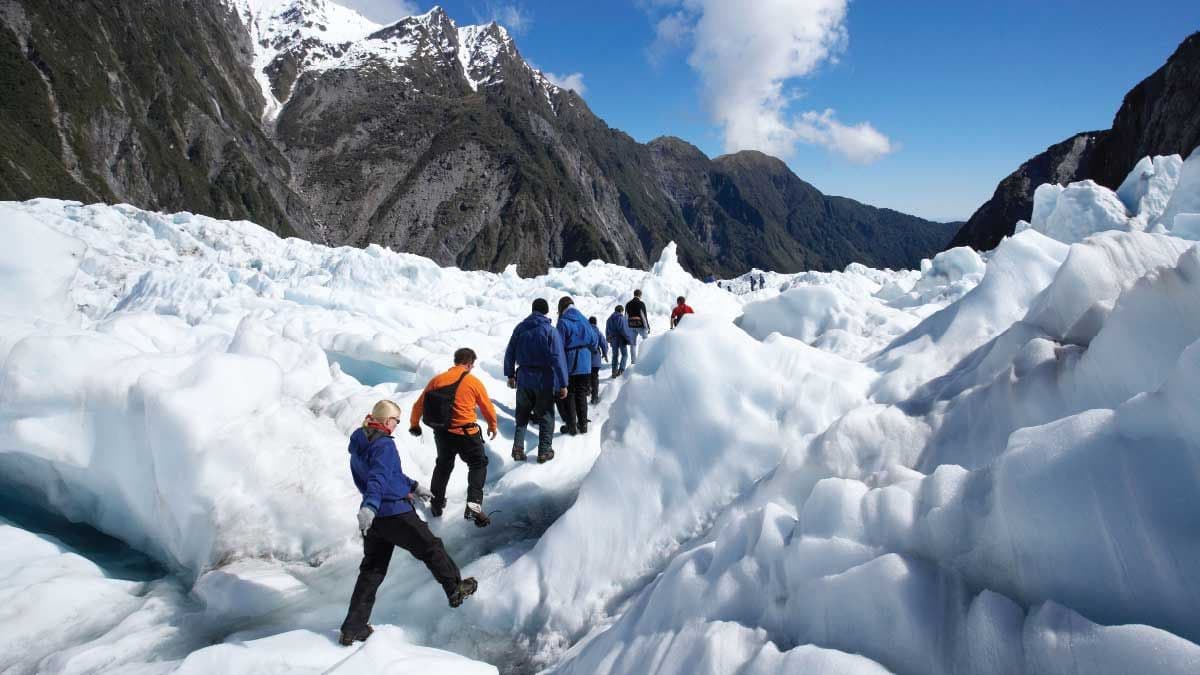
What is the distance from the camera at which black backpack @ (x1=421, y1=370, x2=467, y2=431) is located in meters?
4.95

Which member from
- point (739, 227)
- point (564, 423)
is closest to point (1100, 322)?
point (564, 423)

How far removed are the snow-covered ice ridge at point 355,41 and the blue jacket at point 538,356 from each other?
135170 mm

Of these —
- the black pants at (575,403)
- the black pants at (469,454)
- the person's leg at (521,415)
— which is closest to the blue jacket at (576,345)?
the black pants at (575,403)

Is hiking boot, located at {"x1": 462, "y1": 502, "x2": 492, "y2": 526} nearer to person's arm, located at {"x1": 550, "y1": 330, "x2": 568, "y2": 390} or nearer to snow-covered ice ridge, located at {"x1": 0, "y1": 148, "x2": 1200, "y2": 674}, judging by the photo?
snow-covered ice ridge, located at {"x1": 0, "y1": 148, "x2": 1200, "y2": 674}

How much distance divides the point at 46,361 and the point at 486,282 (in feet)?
76.5

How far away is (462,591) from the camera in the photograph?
4.01 m

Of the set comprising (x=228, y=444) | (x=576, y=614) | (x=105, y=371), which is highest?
(x=105, y=371)

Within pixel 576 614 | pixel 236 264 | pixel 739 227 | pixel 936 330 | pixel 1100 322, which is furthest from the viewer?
pixel 739 227

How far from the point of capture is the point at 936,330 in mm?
5734

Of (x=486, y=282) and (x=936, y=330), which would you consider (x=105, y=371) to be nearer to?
(x=936, y=330)

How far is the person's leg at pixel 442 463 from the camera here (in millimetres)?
5089

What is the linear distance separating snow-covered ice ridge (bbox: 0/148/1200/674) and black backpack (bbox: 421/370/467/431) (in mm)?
1023

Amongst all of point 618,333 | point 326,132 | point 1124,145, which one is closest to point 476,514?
point 618,333

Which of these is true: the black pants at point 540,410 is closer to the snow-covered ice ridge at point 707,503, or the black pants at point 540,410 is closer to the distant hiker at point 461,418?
the snow-covered ice ridge at point 707,503
